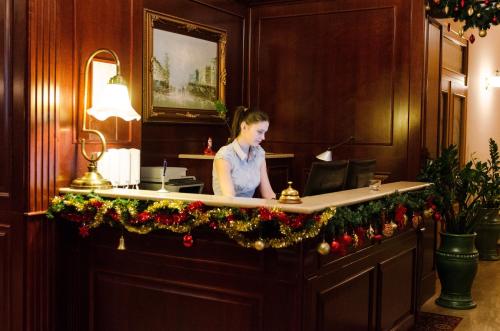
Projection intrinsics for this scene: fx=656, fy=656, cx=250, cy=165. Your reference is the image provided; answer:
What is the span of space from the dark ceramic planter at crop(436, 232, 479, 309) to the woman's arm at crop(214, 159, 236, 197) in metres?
2.34

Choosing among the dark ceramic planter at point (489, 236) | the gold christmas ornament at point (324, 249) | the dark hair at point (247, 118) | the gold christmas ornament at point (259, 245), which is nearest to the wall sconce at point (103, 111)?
the dark hair at point (247, 118)

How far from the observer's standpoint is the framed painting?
5.67 meters

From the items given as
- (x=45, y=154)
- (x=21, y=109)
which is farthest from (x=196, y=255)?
(x=21, y=109)

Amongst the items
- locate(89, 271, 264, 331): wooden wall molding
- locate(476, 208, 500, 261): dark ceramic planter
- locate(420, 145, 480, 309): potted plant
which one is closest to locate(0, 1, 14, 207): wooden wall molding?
locate(89, 271, 264, 331): wooden wall molding

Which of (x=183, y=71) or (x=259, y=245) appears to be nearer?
(x=259, y=245)

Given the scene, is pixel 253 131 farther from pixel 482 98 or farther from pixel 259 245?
pixel 482 98

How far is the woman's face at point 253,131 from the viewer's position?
14.0 ft

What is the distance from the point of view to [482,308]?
5.67m

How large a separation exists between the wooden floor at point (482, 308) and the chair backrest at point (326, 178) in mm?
1816

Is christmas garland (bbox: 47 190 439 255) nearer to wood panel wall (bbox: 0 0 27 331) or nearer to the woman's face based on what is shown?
wood panel wall (bbox: 0 0 27 331)

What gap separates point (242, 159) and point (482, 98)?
548 centimetres

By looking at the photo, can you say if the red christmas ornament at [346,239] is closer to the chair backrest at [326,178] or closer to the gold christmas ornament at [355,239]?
the gold christmas ornament at [355,239]

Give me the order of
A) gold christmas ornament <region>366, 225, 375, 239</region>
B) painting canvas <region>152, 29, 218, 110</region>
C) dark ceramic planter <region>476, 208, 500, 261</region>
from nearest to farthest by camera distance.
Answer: gold christmas ornament <region>366, 225, 375, 239</region> < painting canvas <region>152, 29, 218, 110</region> < dark ceramic planter <region>476, 208, 500, 261</region>

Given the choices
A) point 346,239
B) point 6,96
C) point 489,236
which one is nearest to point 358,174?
point 346,239
